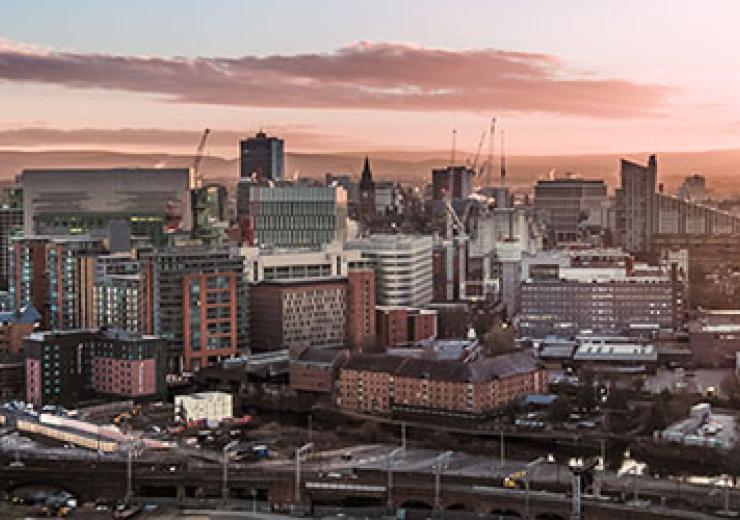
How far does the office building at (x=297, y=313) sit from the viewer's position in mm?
22297

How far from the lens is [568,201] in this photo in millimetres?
54062

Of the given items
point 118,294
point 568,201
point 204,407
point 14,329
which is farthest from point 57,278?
point 568,201

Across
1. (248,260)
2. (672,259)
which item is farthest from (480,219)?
(248,260)

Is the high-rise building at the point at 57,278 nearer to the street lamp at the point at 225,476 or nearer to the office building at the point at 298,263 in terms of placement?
the office building at the point at 298,263

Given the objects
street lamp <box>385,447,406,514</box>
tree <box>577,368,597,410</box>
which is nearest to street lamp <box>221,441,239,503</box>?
street lamp <box>385,447,406,514</box>

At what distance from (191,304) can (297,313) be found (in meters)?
2.57

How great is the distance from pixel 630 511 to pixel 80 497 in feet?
17.1

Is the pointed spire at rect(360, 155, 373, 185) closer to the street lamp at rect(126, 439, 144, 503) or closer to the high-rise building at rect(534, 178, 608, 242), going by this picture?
the high-rise building at rect(534, 178, 608, 242)

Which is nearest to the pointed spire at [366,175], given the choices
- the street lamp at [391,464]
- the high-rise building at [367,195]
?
the high-rise building at [367,195]

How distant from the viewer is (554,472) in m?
14.1

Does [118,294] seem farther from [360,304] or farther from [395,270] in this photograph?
[395,270]

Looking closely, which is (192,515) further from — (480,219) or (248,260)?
(480,219)

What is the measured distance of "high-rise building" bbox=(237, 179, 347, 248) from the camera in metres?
29.0

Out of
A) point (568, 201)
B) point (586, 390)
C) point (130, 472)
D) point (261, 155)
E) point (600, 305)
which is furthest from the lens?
point (568, 201)
